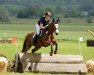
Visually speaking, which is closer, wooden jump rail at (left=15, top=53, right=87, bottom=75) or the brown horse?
wooden jump rail at (left=15, top=53, right=87, bottom=75)

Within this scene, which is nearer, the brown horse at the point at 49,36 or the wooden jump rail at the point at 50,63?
the wooden jump rail at the point at 50,63

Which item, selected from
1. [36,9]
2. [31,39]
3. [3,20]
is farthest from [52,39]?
[36,9]

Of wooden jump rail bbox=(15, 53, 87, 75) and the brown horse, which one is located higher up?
the brown horse

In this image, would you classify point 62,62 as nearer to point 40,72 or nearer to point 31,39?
point 40,72

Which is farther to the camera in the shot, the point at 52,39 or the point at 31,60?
the point at 52,39

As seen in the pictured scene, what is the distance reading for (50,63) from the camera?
13.7m

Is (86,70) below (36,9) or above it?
above

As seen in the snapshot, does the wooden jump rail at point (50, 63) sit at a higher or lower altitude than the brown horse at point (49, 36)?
lower

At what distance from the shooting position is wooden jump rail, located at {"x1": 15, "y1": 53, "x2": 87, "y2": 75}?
13.5 meters

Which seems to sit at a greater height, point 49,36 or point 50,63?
point 49,36

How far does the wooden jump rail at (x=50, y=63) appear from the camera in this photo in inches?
533

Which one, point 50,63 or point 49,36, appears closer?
point 50,63

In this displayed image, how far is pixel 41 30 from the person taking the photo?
15.8 metres

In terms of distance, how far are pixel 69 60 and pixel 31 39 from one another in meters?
3.20
